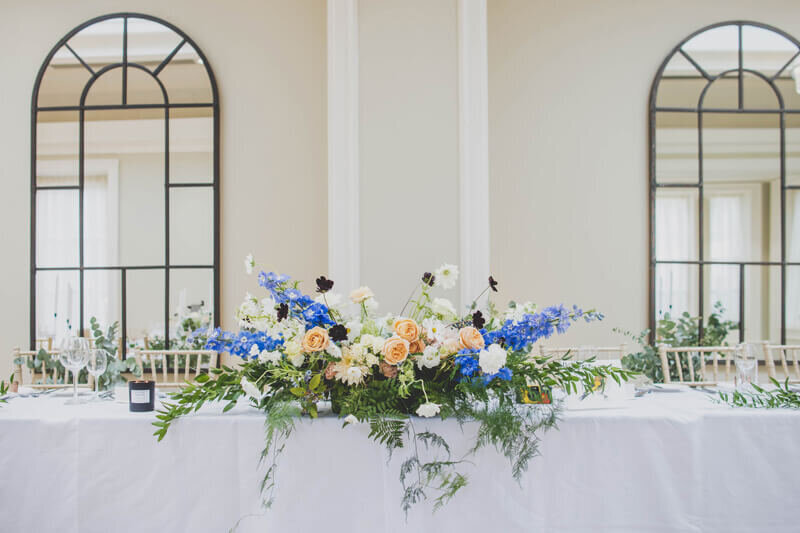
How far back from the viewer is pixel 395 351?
1720 millimetres

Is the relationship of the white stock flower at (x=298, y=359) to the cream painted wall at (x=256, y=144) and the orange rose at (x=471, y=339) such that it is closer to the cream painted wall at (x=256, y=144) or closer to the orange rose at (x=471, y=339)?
the orange rose at (x=471, y=339)

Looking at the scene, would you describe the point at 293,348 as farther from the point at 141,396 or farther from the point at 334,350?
the point at 141,396

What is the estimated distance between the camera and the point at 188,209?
13.4 feet

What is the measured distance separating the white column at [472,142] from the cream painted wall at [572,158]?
4.06 feet

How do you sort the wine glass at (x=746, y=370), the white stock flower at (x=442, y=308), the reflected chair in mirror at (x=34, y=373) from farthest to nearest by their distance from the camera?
the reflected chair in mirror at (x=34, y=373) → the wine glass at (x=746, y=370) → the white stock flower at (x=442, y=308)

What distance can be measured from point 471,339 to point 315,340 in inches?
17.0

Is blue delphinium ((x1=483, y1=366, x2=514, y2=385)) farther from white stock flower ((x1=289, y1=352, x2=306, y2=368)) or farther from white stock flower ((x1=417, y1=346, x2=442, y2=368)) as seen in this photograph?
white stock flower ((x1=289, y1=352, x2=306, y2=368))

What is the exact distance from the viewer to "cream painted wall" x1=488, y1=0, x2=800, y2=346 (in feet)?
13.8

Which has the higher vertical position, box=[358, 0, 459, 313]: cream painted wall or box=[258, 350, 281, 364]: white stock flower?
box=[358, 0, 459, 313]: cream painted wall

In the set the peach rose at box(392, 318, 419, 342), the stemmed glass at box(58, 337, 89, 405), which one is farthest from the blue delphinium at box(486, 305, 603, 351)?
the stemmed glass at box(58, 337, 89, 405)

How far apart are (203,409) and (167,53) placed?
9.76ft

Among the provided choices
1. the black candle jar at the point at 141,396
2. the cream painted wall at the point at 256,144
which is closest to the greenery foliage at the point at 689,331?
the cream painted wall at the point at 256,144

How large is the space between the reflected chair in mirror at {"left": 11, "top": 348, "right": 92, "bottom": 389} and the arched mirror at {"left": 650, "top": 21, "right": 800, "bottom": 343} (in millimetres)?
3618

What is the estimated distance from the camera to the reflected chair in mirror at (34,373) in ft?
10.1
